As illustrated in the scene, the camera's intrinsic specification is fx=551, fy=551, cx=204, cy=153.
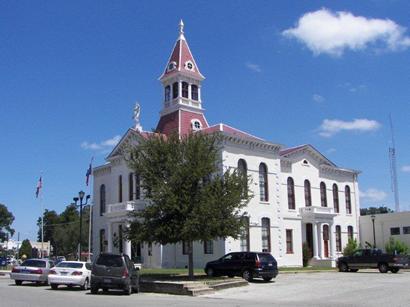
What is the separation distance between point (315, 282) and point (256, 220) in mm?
16370

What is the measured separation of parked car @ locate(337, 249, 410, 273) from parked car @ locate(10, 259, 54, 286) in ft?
72.2

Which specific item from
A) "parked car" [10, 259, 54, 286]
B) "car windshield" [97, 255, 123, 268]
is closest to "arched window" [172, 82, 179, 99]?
"parked car" [10, 259, 54, 286]

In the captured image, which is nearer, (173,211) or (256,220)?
(173,211)

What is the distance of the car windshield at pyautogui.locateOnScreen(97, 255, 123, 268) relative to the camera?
914 inches

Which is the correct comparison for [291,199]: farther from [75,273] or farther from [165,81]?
[75,273]

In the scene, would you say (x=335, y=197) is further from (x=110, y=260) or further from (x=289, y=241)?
(x=110, y=260)

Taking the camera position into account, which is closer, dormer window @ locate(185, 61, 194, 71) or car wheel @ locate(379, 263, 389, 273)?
car wheel @ locate(379, 263, 389, 273)

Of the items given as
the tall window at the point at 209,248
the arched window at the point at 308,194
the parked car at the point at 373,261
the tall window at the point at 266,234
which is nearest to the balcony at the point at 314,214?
the arched window at the point at 308,194

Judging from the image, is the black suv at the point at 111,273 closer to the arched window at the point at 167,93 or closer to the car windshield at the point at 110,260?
the car windshield at the point at 110,260

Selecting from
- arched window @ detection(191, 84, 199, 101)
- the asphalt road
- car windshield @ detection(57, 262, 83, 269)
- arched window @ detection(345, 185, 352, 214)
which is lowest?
the asphalt road

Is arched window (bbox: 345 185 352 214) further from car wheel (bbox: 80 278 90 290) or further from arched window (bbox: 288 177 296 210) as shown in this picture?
car wheel (bbox: 80 278 90 290)

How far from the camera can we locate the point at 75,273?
25953 millimetres

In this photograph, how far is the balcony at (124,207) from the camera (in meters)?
45.9

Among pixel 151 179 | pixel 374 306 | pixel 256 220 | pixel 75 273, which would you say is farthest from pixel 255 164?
pixel 374 306
